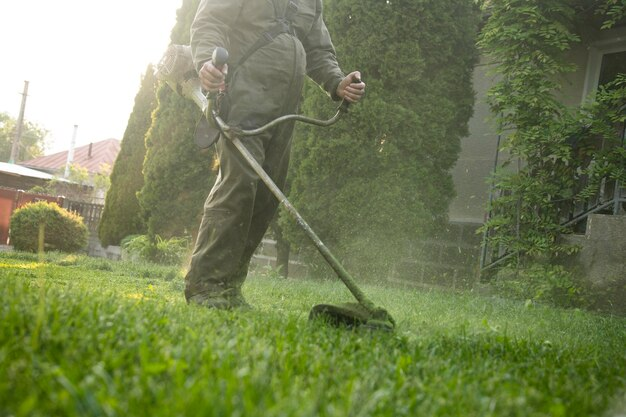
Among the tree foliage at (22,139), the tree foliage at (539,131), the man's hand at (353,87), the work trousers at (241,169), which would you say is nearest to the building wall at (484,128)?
the tree foliage at (539,131)

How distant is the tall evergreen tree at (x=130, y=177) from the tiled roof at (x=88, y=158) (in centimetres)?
3047

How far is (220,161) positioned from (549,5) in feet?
16.3

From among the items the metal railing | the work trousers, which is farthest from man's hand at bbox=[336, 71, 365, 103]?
the metal railing

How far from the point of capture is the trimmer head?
267 centimetres

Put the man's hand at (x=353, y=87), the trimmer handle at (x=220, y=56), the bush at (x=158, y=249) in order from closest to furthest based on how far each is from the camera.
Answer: the trimmer handle at (x=220, y=56) < the man's hand at (x=353, y=87) < the bush at (x=158, y=249)

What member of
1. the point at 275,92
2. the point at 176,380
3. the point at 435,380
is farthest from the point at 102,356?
the point at 275,92

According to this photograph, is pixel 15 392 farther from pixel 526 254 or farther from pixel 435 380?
pixel 526 254

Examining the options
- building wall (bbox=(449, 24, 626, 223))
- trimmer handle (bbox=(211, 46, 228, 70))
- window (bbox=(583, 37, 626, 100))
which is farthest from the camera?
building wall (bbox=(449, 24, 626, 223))

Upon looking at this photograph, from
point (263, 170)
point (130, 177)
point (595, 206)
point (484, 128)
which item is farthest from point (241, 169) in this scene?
point (130, 177)

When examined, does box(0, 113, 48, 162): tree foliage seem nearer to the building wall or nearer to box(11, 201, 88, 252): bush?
box(11, 201, 88, 252): bush

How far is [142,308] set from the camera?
2.42 metres

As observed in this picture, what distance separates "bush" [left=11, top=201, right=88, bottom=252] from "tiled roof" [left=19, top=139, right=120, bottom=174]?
1227 inches

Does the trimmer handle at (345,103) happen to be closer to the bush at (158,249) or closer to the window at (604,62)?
the window at (604,62)

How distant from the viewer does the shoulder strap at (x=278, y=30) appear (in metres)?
3.55
